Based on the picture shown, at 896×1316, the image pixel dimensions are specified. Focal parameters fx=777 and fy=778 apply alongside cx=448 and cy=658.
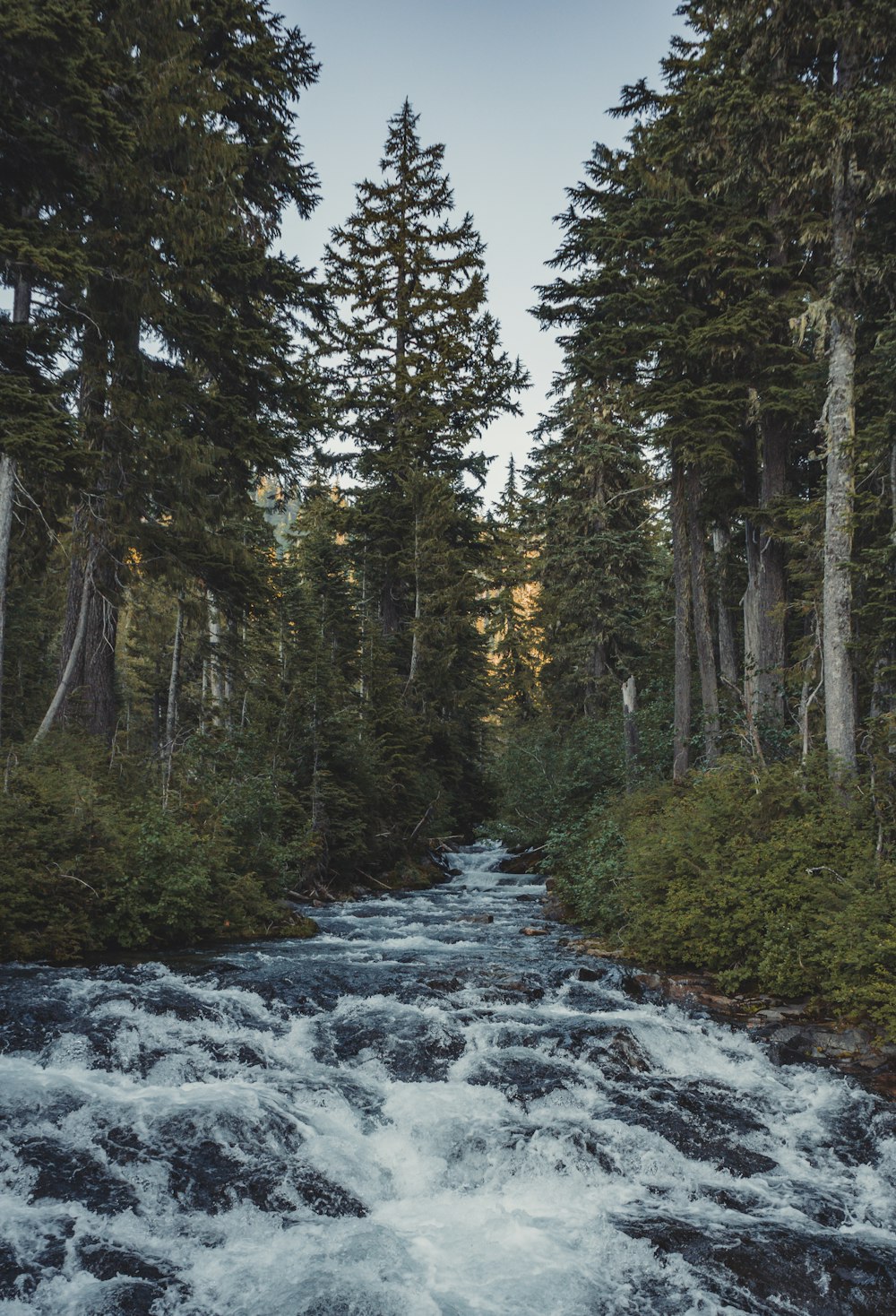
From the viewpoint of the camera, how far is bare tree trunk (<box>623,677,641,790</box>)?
19.6 metres

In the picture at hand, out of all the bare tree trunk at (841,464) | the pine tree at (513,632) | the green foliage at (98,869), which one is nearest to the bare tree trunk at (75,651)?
the green foliage at (98,869)

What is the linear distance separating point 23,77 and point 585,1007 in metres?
13.9

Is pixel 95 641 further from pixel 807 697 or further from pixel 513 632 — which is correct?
pixel 513 632

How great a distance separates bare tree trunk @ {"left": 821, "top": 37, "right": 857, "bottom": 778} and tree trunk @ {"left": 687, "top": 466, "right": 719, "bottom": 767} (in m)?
3.60

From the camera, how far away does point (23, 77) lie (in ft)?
33.5

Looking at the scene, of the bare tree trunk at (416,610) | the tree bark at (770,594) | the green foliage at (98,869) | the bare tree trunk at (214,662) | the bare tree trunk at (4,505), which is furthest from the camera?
the bare tree trunk at (416,610)

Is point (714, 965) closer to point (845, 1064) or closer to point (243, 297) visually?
point (845, 1064)

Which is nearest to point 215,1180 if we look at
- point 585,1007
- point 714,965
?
point 585,1007

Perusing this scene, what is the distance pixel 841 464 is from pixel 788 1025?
8.72 metres

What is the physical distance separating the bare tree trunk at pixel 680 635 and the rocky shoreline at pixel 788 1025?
6.93m

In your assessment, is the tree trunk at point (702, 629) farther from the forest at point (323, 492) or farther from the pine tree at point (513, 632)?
the pine tree at point (513, 632)

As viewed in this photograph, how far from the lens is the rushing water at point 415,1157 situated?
4.87 metres

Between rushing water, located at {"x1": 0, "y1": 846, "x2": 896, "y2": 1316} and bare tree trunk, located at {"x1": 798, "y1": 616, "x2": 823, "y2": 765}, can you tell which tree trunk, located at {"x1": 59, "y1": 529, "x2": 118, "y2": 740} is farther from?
bare tree trunk, located at {"x1": 798, "y1": 616, "x2": 823, "y2": 765}

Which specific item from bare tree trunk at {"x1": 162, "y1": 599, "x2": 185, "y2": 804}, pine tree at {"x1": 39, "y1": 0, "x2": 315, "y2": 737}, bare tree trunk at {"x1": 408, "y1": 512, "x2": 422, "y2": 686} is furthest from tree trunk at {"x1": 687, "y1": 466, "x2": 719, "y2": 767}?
bare tree trunk at {"x1": 408, "y1": 512, "x2": 422, "y2": 686}
